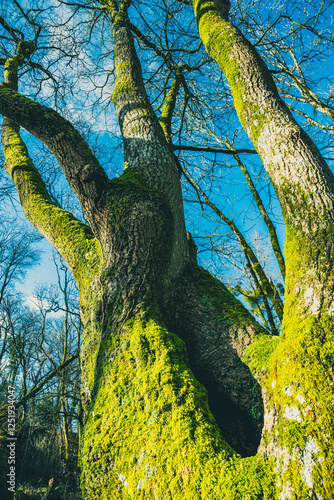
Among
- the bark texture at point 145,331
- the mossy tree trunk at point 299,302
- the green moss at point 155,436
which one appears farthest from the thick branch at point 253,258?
the green moss at point 155,436

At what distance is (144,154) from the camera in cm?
300

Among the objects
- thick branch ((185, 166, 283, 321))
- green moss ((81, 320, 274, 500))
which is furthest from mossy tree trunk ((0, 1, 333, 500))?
thick branch ((185, 166, 283, 321))

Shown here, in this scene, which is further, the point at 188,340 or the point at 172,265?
the point at 172,265

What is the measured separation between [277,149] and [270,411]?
5.30 ft

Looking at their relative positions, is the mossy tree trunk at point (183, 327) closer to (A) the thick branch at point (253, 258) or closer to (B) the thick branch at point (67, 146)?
(B) the thick branch at point (67, 146)

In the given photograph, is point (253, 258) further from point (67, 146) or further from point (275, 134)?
point (67, 146)

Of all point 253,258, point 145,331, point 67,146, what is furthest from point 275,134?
point 253,258

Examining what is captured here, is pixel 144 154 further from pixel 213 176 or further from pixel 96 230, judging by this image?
pixel 213 176

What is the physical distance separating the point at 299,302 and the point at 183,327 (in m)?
1.11

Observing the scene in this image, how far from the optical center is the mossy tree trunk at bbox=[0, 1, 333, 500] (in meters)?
1.32

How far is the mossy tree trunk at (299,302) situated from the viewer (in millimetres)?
1217

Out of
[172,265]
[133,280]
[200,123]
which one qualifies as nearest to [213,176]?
[200,123]

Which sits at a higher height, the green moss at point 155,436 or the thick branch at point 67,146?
the thick branch at point 67,146

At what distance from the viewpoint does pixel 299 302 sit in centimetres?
160
